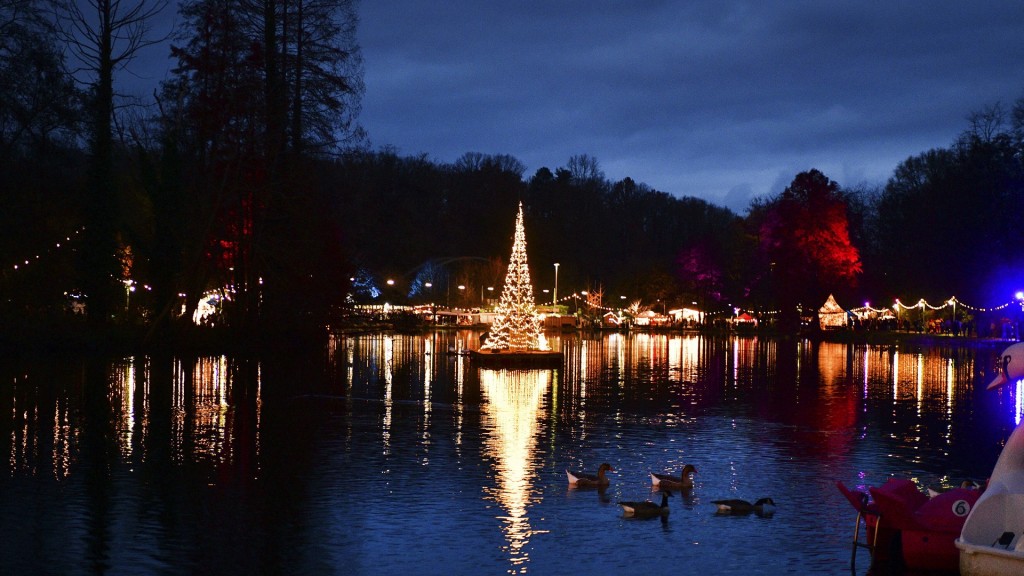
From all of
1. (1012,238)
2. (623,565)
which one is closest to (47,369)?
(623,565)

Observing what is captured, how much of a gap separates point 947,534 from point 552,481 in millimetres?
5843

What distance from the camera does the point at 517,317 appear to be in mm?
41781

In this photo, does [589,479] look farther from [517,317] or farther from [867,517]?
[517,317]

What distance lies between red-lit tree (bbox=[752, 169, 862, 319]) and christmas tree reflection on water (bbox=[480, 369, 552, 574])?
47.7 metres

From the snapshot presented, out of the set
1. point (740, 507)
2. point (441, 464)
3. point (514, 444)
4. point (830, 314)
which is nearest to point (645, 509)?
point (740, 507)

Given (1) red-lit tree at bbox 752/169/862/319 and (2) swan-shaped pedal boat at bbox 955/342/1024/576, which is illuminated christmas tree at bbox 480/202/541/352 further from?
(1) red-lit tree at bbox 752/169/862/319

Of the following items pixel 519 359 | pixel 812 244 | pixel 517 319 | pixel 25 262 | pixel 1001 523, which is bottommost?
pixel 1001 523

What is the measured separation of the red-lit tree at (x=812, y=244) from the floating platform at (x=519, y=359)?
42584mm

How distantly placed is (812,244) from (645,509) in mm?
67915

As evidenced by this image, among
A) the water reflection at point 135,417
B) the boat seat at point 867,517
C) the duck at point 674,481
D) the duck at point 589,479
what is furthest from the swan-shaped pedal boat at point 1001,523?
the water reflection at point 135,417

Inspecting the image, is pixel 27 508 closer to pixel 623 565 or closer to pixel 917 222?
pixel 623 565

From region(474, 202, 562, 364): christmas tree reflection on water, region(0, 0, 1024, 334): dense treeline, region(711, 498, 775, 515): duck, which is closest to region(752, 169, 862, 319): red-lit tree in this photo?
region(0, 0, 1024, 334): dense treeline

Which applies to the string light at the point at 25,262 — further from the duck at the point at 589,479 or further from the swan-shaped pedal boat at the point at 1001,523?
the swan-shaped pedal boat at the point at 1001,523

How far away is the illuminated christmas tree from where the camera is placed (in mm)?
41500
